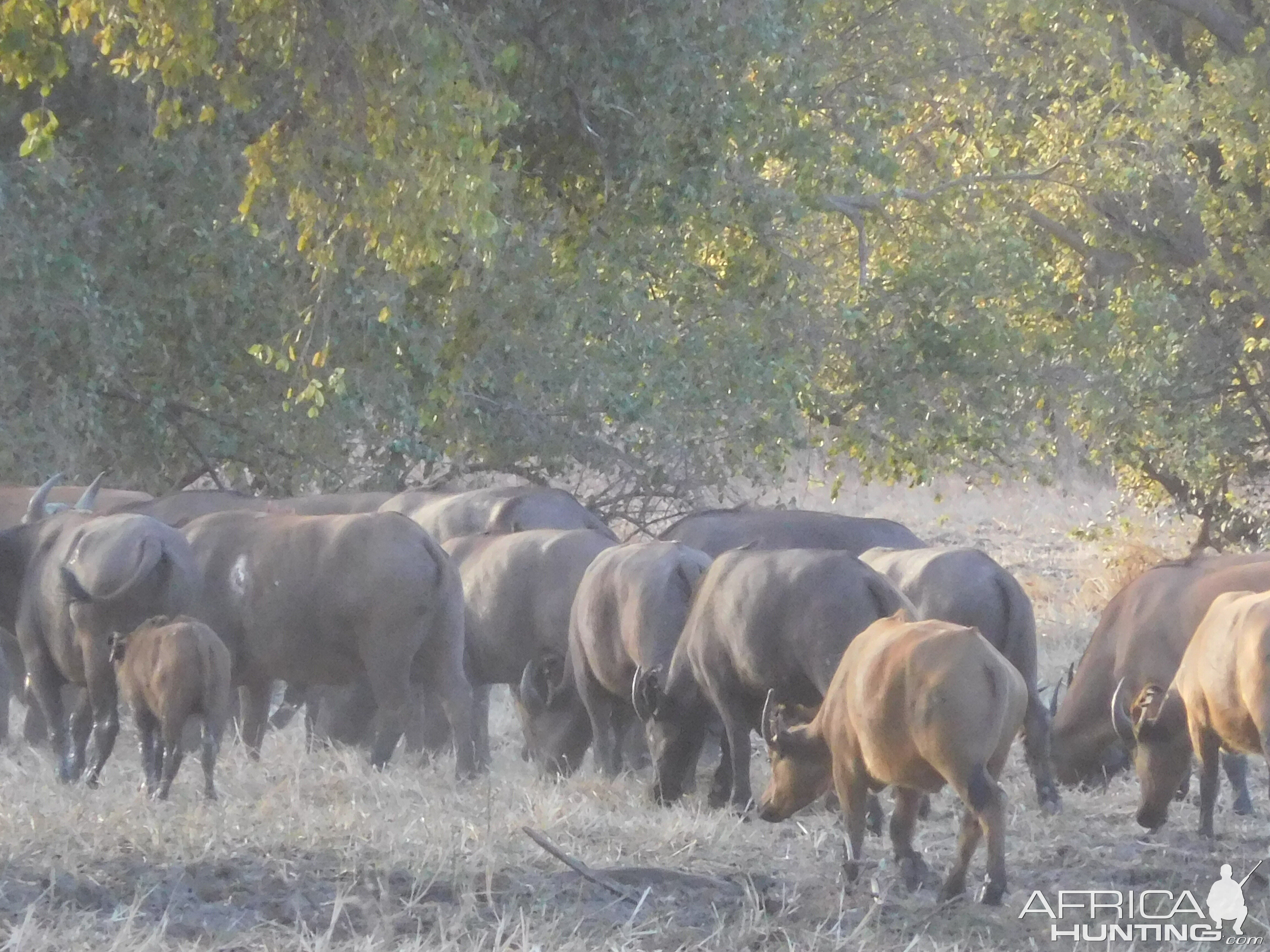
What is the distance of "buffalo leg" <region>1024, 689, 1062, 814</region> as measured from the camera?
333 inches

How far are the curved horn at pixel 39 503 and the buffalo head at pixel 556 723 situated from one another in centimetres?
318

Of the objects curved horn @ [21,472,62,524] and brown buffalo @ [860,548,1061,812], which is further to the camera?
curved horn @ [21,472,62,524]

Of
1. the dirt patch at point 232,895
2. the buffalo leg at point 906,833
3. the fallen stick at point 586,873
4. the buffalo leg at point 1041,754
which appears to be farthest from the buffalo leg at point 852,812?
the buffalo leg at point 1041,754

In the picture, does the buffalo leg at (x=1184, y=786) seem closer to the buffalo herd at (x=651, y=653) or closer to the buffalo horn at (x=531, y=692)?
the buffalo herd at (x=651, y=653)

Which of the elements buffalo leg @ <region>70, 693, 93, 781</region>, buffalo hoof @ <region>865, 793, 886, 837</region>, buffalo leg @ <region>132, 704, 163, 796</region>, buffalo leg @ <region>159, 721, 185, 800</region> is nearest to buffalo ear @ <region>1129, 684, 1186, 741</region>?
buffalo hoof @ <region>865, 793, 886, 837</region>

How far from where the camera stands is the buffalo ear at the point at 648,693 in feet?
27.4

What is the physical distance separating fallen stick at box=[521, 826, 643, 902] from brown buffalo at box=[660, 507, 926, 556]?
5067mm

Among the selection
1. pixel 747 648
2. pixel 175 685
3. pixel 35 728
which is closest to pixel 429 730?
pixel 35 728

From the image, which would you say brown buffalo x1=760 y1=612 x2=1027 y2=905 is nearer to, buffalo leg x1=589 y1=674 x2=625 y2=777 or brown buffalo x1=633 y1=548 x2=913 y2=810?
brown buffalo x1=633 y1=548 x2=913 y2=810

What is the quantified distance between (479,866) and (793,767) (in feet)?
4.62

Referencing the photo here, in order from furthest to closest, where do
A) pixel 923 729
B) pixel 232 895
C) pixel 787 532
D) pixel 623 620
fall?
pixel 787 532 < pixel 623 620 < pixel 923 729 < pixel 232 895

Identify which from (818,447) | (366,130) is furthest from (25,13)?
(818,447)

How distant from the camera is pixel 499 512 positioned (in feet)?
39.0

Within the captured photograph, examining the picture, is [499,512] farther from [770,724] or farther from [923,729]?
[923,729]
